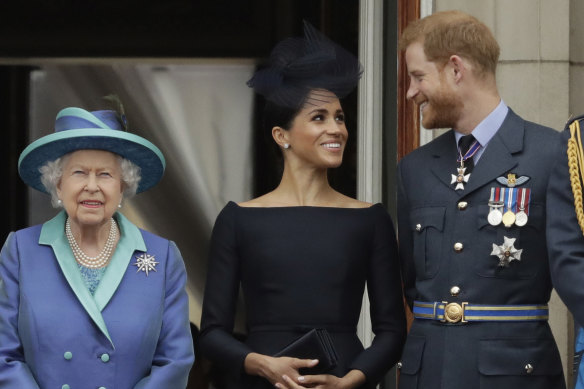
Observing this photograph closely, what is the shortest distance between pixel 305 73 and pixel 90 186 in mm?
901

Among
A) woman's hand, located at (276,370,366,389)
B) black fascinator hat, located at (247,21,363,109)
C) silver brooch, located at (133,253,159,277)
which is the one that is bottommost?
woman's hand, located at (276,370,366,389)

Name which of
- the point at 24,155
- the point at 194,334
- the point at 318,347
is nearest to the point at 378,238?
the point at 318,347

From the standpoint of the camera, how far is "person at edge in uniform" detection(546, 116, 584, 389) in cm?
377

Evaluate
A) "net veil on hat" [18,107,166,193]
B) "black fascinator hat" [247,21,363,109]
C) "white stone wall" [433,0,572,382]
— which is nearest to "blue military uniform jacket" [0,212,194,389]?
"net veil on hat" [18,107,166,193]

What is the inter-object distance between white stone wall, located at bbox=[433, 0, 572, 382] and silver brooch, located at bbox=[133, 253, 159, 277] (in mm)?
1856

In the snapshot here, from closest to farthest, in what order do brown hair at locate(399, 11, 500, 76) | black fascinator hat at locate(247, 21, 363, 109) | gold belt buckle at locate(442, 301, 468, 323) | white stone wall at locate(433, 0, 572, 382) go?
gold belt buckle at locate(442, 301, 468, 323) < brown hair at locate(399, 11, 500, 76) < black fascinator hat at locate(247, 21, 363, 109) < white stone wall at locate(433, 0, 572, 382)

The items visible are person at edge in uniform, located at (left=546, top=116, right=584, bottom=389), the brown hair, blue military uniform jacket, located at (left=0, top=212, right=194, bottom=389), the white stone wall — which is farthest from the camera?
the white stone wall

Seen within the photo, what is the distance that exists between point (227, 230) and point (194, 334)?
2.35 m

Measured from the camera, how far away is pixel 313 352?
4176mm

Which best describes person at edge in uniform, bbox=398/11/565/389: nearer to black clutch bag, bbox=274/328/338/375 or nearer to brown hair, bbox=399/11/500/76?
brown hair, bbox=399/11/500/76

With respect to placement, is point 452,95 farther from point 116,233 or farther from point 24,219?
point 24,219

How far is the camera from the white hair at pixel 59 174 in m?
4.20

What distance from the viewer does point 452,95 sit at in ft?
14.1

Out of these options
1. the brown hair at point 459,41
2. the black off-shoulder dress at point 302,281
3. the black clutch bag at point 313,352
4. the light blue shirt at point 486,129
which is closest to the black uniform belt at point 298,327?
the black off-shoulder dress at point 302,281
